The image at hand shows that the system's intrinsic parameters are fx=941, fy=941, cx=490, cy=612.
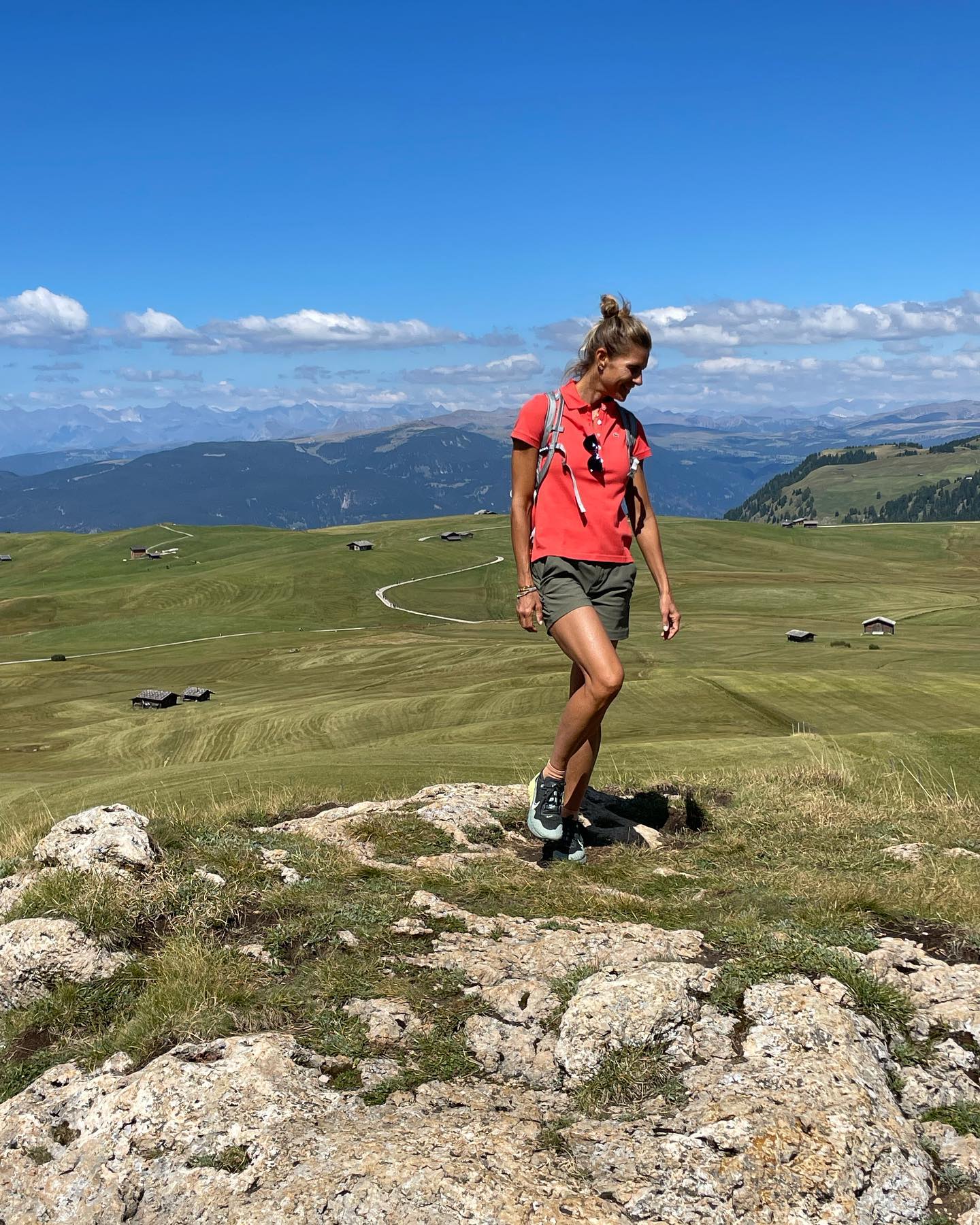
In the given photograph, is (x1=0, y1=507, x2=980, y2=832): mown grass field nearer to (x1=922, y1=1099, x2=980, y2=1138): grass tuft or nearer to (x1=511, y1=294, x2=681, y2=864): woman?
(x1=511, y1=294, x2=681, y2=864): woman

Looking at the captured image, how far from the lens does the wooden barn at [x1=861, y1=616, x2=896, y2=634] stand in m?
99.5

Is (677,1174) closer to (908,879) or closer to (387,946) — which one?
(387,946)

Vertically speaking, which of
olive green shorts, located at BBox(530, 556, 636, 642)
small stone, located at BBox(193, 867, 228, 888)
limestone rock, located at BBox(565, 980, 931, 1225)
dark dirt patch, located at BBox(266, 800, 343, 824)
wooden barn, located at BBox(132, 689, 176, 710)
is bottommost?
wooden barn, located at BBox(132, 689, 176, 710)

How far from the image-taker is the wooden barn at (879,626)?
99.5 metres

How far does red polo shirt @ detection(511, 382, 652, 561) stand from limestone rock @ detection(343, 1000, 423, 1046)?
4.08m

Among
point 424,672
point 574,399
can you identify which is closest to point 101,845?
point 574,399

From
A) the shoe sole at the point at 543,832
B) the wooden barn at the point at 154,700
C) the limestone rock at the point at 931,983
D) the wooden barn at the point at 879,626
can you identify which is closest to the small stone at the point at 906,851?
the limestone rock at the point at 931,983

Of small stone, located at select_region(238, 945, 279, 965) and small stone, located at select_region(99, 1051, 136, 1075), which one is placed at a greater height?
small stone, located at select_region(238, 945, 279, 965)

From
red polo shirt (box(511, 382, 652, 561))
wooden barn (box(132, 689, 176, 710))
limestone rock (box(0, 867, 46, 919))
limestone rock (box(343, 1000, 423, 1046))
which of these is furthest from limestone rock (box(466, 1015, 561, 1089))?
wooden barn (box(132, 689, 176, 710))

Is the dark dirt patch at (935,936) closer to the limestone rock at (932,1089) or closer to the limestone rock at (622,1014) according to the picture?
the limestone rock at (932,1089)

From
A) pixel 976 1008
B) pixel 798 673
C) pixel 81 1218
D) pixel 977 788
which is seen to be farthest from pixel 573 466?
pixel 798 673

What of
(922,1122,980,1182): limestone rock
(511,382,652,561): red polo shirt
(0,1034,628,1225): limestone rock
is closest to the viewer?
(0,1034,628,1225): limestone rock

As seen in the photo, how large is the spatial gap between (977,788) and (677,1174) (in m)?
13.8

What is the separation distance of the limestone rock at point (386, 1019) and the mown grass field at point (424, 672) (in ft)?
22.6
